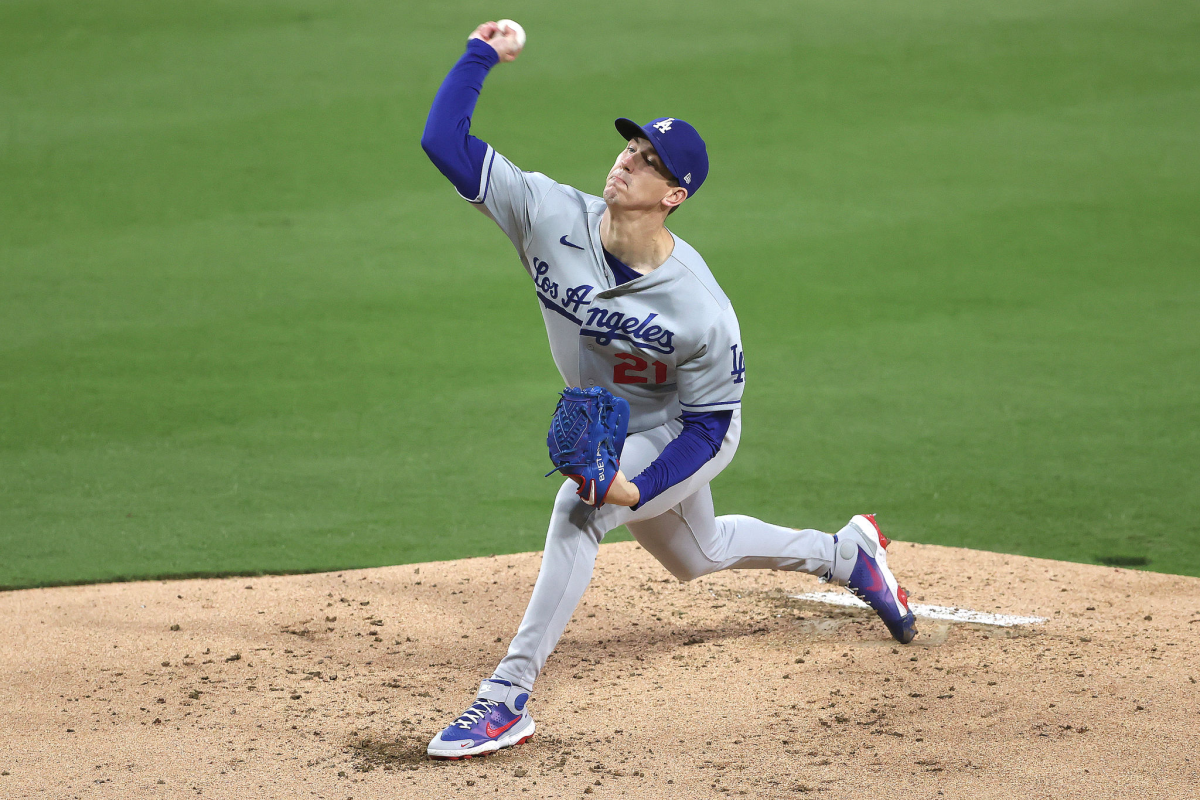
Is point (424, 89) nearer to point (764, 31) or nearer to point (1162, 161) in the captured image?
point (764, 31)

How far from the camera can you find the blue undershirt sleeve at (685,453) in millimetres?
3531

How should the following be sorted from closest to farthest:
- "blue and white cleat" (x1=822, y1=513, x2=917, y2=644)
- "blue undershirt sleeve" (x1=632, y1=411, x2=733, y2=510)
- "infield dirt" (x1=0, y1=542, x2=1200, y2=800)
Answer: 1. "infield dirt" (x1=0, y1=542, x2=1200, y2=800)
2. "blue undershirt sleeve" (x1=632, y1=411, x2=733, y2=510)
3. "blue and white cleat" (x1=822, y1=513, x2=917, y2=644)

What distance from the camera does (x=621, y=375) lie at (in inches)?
148

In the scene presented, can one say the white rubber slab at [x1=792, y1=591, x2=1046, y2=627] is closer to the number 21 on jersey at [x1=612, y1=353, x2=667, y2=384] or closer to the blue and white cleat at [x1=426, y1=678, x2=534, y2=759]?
the number 21 on jersey at [x1=612, y1=353, x2=667, y2=384]

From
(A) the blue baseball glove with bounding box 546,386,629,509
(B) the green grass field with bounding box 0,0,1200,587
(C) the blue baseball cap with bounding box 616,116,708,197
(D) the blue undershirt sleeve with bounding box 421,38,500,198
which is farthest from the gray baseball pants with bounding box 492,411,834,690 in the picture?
(B) the green grass field with bounding box 0,0,1200,587

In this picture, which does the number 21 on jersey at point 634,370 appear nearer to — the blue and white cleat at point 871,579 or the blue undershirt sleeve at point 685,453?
the blue undershirt sleeve at point 685,453

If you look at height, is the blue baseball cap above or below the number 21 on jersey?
above

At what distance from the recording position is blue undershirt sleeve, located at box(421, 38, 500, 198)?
3.60 metres

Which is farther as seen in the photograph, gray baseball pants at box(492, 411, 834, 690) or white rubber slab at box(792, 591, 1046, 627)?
white rubber slab at box(792, 591, 1046, 627)

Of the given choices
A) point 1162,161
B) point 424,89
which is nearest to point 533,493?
point 424,89

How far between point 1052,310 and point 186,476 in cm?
525

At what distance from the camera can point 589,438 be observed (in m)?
3.31

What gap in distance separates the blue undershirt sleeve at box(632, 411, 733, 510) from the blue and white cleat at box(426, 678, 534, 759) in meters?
0.63

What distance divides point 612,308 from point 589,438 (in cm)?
46
